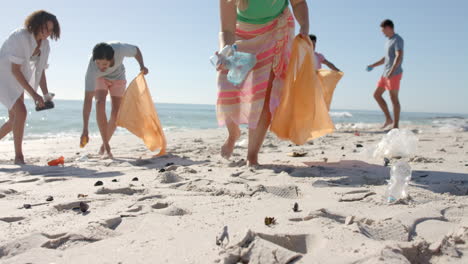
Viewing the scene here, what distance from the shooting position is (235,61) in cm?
277

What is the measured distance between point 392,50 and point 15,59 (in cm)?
572

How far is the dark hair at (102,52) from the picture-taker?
4.09m

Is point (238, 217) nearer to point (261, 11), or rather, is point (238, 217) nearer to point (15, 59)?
point (261, 11)

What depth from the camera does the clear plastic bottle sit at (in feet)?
6.48

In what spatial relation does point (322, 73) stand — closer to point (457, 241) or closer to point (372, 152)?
point (372, 152)

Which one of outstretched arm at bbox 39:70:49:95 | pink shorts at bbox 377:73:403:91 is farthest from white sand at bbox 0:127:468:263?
pink shorts at bbox 377:73:403:91

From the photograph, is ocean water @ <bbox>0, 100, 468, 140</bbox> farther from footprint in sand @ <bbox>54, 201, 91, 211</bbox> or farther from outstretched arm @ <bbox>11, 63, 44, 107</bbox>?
footprint in sand @ <bbox>54, 201, 91, 211</bbox>

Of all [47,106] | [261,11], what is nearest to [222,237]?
[261,11]

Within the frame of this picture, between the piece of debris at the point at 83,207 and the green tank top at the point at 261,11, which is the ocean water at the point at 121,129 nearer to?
the green tank top at the point at 261,11

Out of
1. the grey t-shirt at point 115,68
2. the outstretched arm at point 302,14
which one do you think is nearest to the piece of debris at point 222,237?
the outstretched arm at point 302,14

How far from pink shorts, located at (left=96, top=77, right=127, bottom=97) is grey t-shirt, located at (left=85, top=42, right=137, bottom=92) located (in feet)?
0.18

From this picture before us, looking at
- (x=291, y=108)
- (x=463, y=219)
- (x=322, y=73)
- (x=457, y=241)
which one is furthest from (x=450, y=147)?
(x=457, y=241)

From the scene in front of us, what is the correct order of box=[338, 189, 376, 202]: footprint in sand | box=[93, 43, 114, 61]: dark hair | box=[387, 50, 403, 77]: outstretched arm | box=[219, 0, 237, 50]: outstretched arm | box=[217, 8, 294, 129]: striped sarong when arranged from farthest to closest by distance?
1. box=[387, 50, 403, 77]: outstretched arm
2. box=[93, 43, 114, 61]: dark hair
3. box=[217, 8, 294, 129]: striped sarong
4. box=[219, 0, 237, 50]: outstretched arm
5. box=[338, 189, 376, 202]: footprint in sand

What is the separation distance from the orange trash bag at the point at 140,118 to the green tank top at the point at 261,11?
173cm
